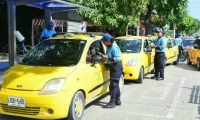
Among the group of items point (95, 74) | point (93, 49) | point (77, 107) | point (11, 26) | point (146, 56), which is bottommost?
point (77, 107)

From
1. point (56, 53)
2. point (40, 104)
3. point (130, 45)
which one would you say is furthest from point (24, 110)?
point (130, 45)

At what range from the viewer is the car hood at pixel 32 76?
15.0 ft

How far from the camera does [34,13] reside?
16828 millimetres

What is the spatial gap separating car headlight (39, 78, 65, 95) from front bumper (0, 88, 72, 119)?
7 centimetres

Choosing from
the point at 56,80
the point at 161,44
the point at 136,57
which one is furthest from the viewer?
the point at 161,44

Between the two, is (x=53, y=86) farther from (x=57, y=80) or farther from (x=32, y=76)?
(x=32, y=76)

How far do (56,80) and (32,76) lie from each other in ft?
1.54

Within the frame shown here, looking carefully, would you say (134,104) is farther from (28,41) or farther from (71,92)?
(28,41)

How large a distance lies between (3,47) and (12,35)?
8246 mm

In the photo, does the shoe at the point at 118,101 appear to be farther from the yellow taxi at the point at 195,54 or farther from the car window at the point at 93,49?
the yellow taxi at the point at 195,54

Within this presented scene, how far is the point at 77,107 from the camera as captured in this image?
491cm

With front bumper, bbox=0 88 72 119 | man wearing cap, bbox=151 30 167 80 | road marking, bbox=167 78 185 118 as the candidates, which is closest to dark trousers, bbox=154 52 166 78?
man wearing cap, bbox=151 30 167 80

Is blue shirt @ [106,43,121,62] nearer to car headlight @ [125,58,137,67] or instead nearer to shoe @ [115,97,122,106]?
shoe @ [115,97,122,106]

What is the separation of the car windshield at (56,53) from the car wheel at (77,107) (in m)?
0.66
